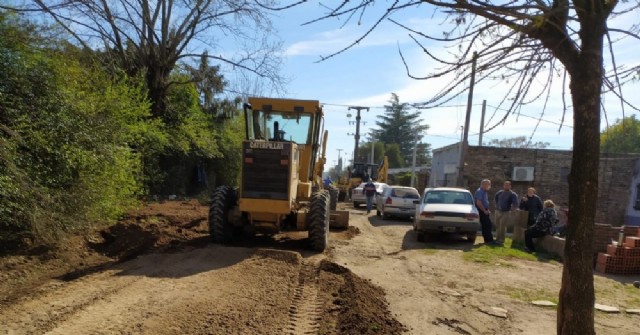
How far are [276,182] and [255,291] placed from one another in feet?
12.6

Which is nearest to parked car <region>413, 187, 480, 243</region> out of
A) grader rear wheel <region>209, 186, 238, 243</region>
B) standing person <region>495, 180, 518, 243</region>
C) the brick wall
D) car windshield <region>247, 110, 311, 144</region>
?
standing person <region>495, 180, 518, 243</region>

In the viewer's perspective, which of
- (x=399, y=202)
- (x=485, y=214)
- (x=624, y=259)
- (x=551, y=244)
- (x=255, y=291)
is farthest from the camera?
(x=399, y=202)

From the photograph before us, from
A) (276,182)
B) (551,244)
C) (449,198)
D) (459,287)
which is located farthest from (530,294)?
(449,198)

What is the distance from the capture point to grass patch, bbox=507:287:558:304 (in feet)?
27.2

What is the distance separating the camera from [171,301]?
6.47m

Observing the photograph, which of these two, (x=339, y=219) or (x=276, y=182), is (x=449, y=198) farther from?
(x=276, y=182)

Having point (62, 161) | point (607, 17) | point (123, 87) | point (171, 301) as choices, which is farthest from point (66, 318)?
point (123, 87)

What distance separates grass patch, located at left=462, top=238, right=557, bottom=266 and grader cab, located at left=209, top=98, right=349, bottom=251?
354 centimetres

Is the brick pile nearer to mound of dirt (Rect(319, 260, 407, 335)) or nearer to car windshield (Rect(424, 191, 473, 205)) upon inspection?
car windshield (Rect(424, 191, 473, 205))

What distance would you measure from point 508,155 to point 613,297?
1953 cm

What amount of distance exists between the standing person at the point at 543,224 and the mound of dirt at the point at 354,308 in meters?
6.36

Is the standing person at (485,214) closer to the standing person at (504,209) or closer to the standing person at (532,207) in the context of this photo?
the standing person at (504,209)

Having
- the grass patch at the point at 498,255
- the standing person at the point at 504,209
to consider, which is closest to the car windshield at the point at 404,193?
the standing person at the point at 504,209

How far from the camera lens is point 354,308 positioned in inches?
258
